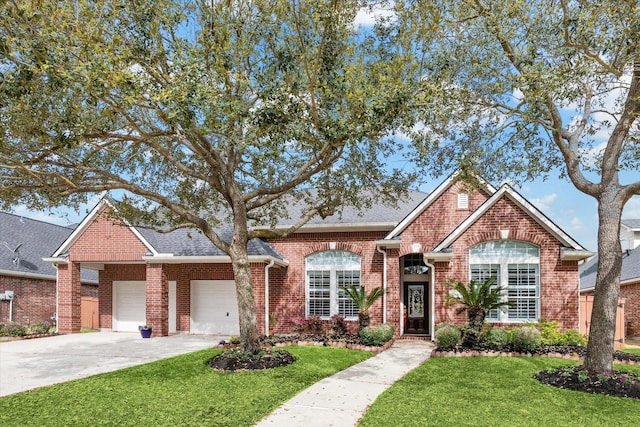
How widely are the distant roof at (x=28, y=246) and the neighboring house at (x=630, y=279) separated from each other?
84.0ft

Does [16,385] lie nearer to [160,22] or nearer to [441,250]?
[160,22]

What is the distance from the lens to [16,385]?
10.2m

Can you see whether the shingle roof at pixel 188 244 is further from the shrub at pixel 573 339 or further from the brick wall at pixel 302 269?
the shrub at pixel 573 339

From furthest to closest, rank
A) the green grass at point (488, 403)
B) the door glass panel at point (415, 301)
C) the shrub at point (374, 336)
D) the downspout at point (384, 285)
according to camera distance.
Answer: the door glass panel at point (415, 301) < the downspout at point (384, 285) < the shrub at point (374, 336) < the green grass at point (488, 403)

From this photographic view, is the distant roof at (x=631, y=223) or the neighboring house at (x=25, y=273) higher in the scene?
the distant roof at (x=631, y=223)

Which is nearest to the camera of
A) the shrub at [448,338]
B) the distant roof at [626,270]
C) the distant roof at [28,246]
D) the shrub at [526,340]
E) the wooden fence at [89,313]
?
the shrub at [526,340]

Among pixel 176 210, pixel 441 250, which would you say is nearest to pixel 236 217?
pixel 176 210

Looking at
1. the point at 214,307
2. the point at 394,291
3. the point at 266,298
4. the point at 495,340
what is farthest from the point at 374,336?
the point at 214,307

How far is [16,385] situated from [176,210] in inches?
200

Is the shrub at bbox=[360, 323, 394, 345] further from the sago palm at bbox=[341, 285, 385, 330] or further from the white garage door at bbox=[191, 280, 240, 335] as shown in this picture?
the white garage door at bbox=[191, 280, 240, 335]

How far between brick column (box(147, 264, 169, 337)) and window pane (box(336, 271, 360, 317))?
273 inches

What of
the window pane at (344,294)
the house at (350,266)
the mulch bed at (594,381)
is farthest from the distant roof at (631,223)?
the mulch bed at (594,381)

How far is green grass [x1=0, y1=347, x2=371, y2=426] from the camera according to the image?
24.9ft

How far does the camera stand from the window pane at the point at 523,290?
53.1 ft
